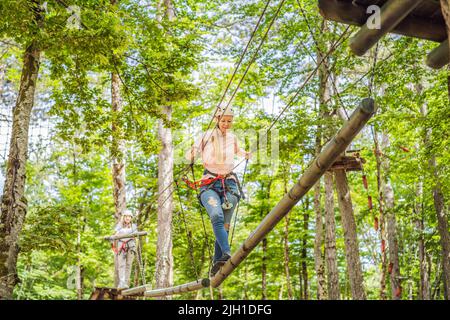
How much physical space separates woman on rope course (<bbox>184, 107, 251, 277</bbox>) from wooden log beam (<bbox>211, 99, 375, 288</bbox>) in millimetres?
422

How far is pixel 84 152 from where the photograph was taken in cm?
860

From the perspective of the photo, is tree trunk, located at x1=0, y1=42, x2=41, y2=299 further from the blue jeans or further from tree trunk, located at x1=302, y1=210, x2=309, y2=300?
tree trunk, located at x1=302, y1=210, x2=309, y2=300

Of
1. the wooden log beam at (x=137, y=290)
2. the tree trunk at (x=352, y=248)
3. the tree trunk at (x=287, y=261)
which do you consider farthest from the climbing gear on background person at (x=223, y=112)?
the tree trunk at (x=287, y=261)

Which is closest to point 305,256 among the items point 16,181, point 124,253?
point 124,253

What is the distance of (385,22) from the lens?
2629mm

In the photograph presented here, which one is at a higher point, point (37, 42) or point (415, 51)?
point (415, 51)

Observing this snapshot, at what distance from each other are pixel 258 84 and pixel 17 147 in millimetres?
7530

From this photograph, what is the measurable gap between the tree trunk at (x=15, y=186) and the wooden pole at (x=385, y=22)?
A: 16.1 ft

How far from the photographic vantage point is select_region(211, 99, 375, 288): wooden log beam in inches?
96.5

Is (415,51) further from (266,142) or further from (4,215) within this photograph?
(4,215)

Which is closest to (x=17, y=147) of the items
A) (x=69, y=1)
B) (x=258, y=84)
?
Answer: (x=69, y=1)

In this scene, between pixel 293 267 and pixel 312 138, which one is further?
pixel 293 267

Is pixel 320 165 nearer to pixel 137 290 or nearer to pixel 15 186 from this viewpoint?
pixel 137 290

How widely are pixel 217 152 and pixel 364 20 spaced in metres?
1.80
